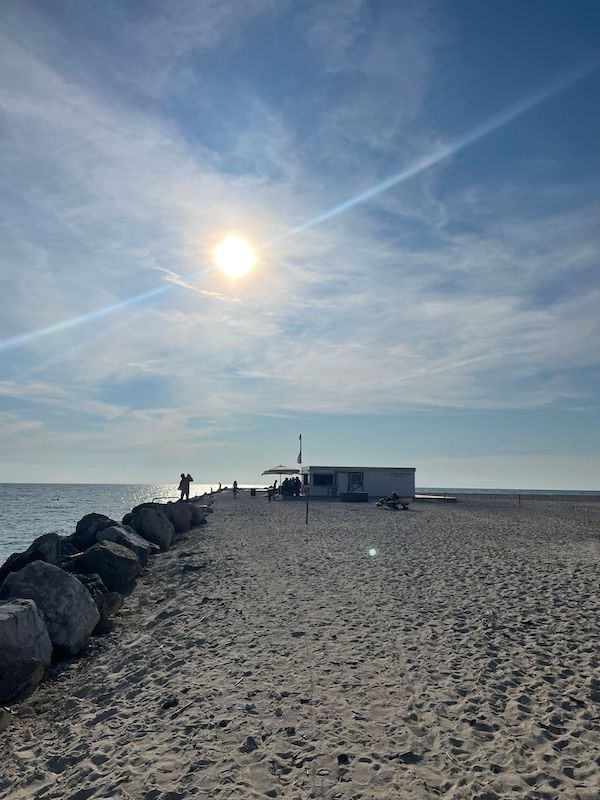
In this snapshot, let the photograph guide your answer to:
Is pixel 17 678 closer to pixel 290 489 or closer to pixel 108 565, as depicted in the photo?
pixel 108 565

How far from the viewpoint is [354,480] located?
5775cm

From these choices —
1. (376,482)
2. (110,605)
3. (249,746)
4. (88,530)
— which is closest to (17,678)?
(110,605)

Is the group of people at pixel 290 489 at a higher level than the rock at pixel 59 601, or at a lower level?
higher

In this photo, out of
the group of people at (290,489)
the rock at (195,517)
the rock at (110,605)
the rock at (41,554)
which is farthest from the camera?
the group of people at (290,489)

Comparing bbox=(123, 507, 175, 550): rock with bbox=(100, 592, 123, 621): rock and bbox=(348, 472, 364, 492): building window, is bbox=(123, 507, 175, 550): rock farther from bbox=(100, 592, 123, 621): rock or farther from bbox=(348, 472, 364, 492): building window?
bbox=(348, 472, 364, 492): building window

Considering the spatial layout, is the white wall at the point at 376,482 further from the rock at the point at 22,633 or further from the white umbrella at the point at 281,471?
the rock at the point at 22,633

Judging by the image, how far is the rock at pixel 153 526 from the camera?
23141 millimetres

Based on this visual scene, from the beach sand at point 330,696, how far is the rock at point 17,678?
308 mm

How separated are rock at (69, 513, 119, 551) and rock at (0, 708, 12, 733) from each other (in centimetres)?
1295

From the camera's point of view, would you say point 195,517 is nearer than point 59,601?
No

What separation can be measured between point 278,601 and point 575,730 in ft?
23.9

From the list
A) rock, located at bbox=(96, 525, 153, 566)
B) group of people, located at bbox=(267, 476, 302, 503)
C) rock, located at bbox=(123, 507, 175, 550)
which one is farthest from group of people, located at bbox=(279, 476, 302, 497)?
rock, located at bbox=(96, 525, 153, 566)

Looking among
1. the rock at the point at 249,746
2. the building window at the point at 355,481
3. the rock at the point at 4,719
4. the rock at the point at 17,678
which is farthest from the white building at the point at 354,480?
the rock at the point at 249,746

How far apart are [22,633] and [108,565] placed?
6.50 m
